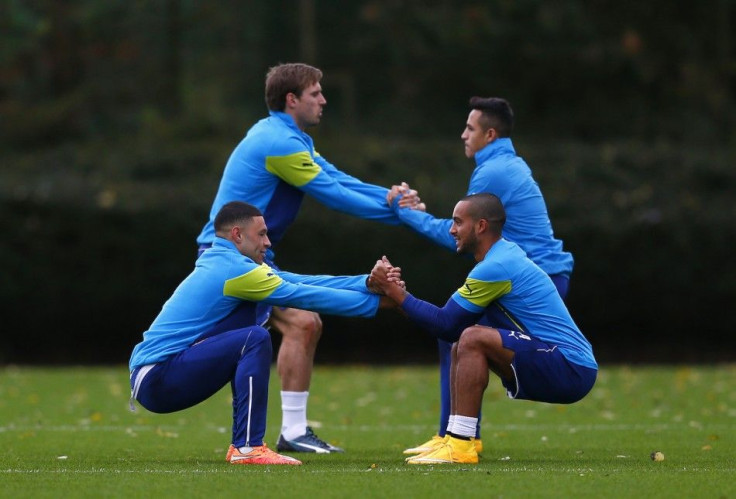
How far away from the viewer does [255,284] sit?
25.5 ft

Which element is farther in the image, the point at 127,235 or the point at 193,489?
the point at 127,235

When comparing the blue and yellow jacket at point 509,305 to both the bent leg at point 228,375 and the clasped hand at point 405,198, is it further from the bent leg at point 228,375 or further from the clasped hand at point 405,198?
the clasped hand at point 405,198

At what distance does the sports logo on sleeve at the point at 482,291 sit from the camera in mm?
7852

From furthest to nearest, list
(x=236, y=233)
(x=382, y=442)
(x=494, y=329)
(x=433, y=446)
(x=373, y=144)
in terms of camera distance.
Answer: (x=373, y=144), (x=382, y=442), (x=433, y=446), (x=236, y=233), (x=494, y=329)

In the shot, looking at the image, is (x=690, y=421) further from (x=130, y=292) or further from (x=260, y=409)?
(x=130, y=292)

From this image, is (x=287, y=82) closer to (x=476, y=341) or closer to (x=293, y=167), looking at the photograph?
(x=293, y=167)

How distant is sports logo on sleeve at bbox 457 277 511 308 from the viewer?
7852 mm

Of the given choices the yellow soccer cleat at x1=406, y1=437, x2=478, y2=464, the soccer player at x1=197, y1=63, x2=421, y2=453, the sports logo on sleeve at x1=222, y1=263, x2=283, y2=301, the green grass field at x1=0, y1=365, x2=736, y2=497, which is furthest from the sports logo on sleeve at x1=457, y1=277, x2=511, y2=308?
the soccer player at x1=197, y1=63, x2=421, y2=453

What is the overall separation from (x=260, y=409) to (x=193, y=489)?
44.5 inches

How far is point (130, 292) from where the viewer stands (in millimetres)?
19469

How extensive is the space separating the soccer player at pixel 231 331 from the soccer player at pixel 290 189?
1027mm

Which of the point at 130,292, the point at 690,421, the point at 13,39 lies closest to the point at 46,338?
the point at 130,292

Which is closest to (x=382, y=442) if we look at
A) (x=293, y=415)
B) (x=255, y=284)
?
(x=293, y=415)

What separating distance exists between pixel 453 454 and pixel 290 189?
242cm
